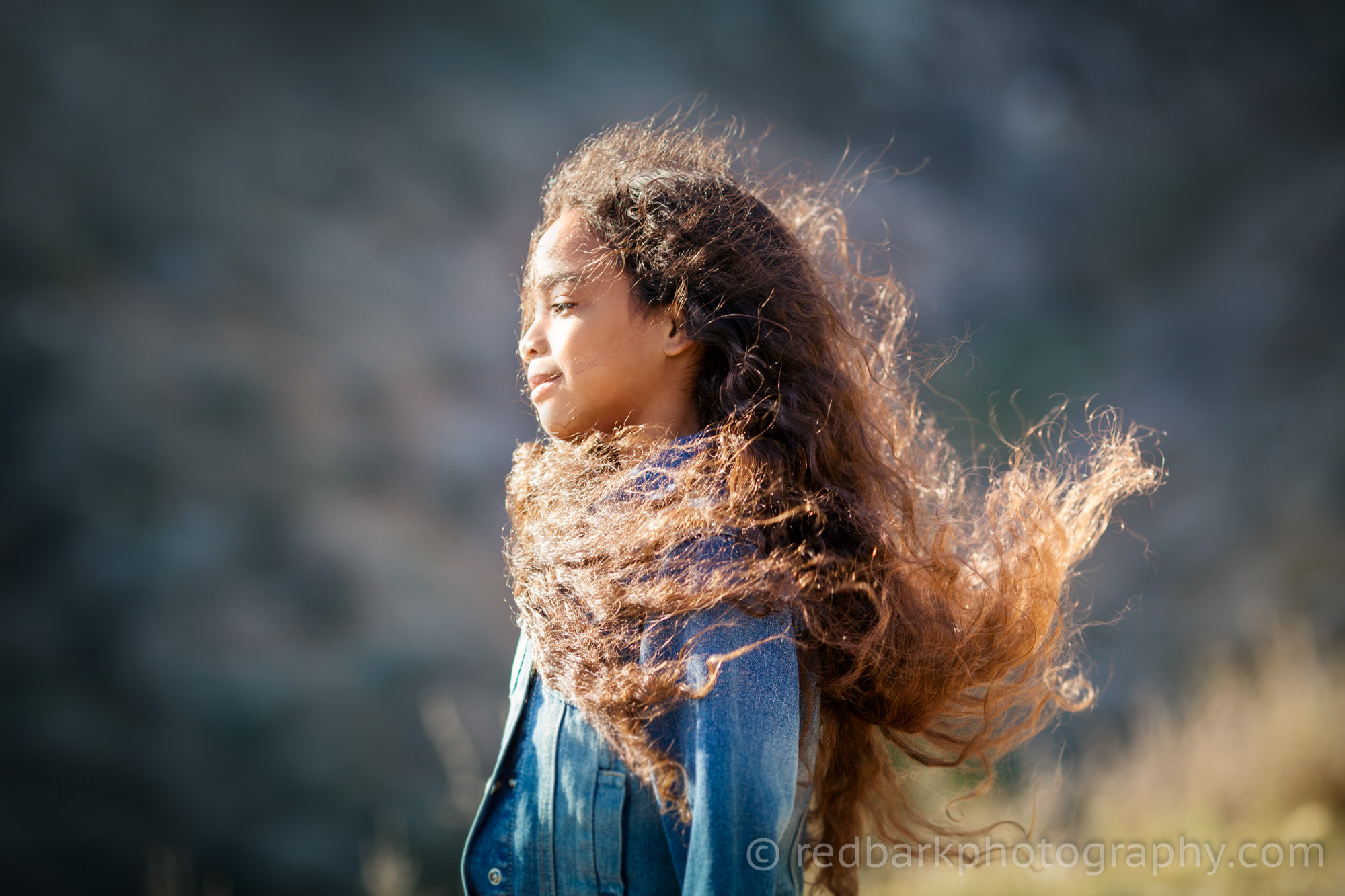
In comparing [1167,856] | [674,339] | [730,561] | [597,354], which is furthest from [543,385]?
[1167,856]

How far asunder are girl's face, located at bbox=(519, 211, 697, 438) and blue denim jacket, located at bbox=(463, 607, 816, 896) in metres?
0.38

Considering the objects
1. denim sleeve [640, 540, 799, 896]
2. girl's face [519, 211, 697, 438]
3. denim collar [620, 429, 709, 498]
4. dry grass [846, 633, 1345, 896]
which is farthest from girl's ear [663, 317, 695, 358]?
dry grass [846, 633, 1345, 896]

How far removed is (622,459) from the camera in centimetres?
128

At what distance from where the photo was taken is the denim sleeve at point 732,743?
0.93 meters

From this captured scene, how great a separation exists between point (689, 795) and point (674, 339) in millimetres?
668

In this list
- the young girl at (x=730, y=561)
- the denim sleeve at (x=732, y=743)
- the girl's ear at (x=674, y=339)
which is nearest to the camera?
the denim sleeve at (x=732, y=743)

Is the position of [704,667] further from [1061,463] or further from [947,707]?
[1061,463]

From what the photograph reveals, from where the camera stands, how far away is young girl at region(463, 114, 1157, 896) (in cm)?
104

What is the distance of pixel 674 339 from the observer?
1287 mm

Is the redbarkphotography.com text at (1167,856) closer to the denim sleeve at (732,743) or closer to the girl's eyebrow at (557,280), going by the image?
the denim sleeve at (732,743)

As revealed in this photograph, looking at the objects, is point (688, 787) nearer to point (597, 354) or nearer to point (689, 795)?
point (689, 795)

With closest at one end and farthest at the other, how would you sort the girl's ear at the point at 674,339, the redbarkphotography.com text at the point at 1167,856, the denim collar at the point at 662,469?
the denim collar at the point at 662,469, the girl's ear at the point at 674,339, the redbarkphotography.com text at the point at 1167,856

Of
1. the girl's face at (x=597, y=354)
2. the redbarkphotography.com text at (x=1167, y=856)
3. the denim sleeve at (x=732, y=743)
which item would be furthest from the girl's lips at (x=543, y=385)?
the redbarkphotography.com text at (x=1167, y=856)

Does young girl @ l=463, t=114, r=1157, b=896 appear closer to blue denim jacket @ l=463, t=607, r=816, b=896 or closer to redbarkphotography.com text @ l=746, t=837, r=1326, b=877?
blue denim jacket @ l=463, t=607, r=816, b=896
